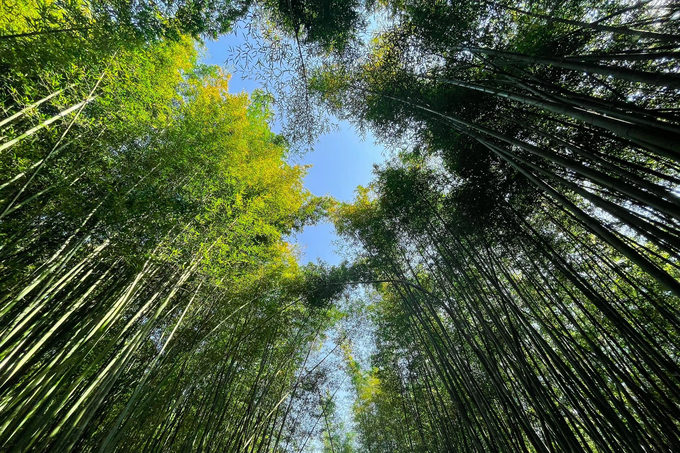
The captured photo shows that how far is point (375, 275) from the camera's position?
4.93 meters

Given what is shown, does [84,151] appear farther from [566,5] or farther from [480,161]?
[566,5]

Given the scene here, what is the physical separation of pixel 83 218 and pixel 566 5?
488 centimetres

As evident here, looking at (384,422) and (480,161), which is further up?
(480,161)

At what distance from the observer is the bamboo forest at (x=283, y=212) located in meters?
1.87

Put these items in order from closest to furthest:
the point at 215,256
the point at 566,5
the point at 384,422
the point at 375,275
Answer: the point at 566,5 < the point at 215,256 < the point at 375,275 < the point at 384,422

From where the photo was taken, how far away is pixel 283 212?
4496mm

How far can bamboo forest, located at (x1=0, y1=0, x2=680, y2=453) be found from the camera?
187 cm

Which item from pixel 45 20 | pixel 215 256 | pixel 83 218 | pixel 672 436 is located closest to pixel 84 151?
pixel 83 218

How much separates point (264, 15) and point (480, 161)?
293cm

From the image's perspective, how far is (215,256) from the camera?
10.4 ft

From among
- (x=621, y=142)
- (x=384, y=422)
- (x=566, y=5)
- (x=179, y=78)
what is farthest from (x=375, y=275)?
(x=179, y=78)

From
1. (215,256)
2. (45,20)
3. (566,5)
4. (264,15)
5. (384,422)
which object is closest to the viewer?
(566,5)

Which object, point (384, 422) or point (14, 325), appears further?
point (384, 422)

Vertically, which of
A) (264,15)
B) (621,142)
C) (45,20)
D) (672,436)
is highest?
(264,15)
